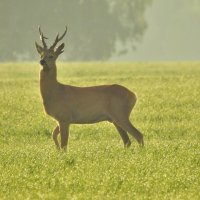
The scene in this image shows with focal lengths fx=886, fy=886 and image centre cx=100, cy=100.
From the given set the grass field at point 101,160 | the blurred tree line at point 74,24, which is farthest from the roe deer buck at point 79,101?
the blurred tree line at point 74,24

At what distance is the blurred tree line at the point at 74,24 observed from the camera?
104000mm

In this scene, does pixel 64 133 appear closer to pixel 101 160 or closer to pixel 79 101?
pixel 79 101

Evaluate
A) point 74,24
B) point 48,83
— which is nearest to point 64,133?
point 48,83

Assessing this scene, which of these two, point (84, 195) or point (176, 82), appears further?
point (176, 82)

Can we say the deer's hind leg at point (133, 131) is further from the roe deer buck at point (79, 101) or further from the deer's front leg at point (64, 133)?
the deer's front leg at point (64, 133)

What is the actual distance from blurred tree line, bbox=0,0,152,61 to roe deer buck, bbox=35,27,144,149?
85.1m

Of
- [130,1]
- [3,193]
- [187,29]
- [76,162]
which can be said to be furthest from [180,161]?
[187,29]

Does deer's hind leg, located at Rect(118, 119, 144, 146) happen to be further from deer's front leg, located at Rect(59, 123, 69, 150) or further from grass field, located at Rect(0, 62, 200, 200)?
deer's front leg, located at Rect(59, 123, 69, 150)

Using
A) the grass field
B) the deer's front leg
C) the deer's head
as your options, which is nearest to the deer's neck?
the deer's head

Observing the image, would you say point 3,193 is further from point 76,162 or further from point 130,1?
point 130,1

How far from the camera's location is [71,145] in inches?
762

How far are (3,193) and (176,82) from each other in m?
28.6

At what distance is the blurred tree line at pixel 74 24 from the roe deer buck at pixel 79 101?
279 ft

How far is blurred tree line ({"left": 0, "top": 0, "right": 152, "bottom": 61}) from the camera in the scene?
104000 mm
